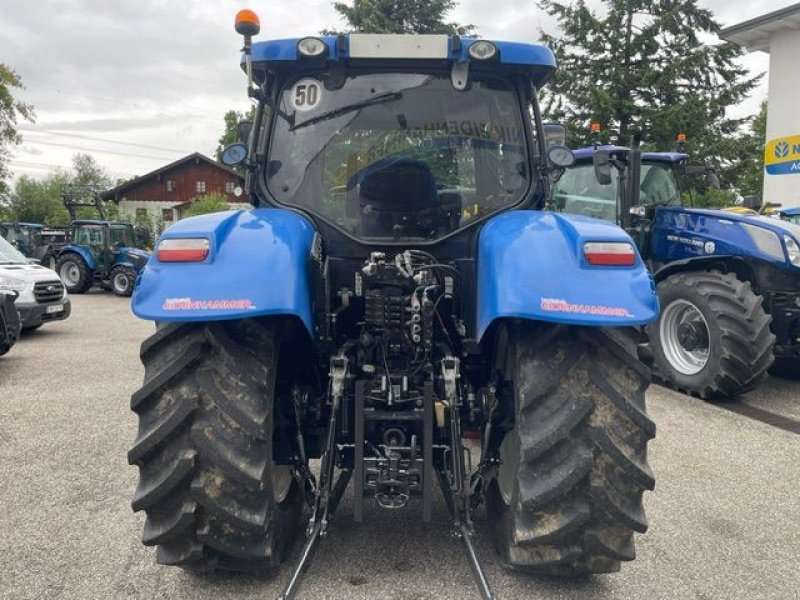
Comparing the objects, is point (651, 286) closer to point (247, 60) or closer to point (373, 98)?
point (373, 98)

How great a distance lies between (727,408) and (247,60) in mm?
5343

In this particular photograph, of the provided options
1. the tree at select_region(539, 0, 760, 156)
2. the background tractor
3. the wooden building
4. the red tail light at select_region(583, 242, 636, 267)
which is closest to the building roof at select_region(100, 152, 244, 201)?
the wooden building

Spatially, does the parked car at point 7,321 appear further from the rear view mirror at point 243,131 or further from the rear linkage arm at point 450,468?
the rear linkage arm at point 450,468

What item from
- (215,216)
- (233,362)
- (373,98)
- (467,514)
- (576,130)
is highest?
(576,130)

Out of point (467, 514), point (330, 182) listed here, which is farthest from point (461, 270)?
point (467, 514)

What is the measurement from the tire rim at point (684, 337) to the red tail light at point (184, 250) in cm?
525

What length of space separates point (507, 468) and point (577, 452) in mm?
505

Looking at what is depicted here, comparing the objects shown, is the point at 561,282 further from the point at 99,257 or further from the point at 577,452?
the point at 99,257

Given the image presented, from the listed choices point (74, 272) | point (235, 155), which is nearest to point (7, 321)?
point (235, 155)

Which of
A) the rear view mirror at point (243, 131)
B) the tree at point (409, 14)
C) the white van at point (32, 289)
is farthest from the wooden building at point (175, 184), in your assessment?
the rear view mirror at point (243, 131)

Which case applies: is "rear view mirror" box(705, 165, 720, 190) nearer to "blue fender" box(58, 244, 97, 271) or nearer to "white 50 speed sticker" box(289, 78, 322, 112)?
"white 50 speed sticker" box(289, 78, 322, 112)

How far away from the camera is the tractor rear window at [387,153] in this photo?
3291mm

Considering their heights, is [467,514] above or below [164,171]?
below

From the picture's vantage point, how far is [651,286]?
8.34 ft
